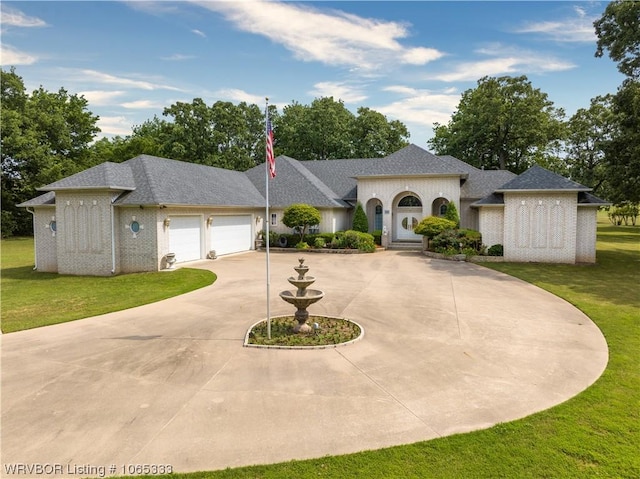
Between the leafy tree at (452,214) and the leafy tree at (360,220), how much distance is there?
18.6ft

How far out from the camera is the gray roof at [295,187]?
27.6 meters

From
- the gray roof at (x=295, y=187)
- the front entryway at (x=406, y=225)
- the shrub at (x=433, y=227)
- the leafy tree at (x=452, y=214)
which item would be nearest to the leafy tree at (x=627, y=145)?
the leafy tree at (x=452, y=214)

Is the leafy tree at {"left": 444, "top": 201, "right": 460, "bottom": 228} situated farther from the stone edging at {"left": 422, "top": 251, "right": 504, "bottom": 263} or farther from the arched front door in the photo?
the stone edging at {"left": 422, "top": 251, "right": 504, "bottom": 263}

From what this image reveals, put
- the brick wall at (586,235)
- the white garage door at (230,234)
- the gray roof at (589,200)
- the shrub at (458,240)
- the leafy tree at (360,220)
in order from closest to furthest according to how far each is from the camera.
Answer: the gray roof at (589,200)
the brick wall at (586,235)
the shrub at (458,240)
the white garage door at (230,234)
the leafy tree at (360,220)

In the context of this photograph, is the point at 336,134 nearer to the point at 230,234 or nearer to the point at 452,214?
the point at 452,214

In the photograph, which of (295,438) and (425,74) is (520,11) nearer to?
(425,74)

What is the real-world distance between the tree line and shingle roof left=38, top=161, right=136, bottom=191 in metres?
25.3

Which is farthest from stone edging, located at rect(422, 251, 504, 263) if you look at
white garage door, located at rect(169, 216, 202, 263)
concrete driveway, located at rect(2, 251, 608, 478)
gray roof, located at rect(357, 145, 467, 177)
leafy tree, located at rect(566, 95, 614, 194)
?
leafy tree, located at rect(566, 95, 614, 194)

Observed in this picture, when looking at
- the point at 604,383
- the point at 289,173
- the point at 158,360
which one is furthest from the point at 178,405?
the point at 289,173

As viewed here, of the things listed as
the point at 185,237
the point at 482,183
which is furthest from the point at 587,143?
the point at 185,237

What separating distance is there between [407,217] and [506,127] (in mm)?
20572

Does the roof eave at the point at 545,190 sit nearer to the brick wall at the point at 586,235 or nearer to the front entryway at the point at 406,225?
the brick wall at the point at 586,235

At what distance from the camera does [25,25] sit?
1245cm

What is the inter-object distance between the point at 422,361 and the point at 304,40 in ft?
39.0
